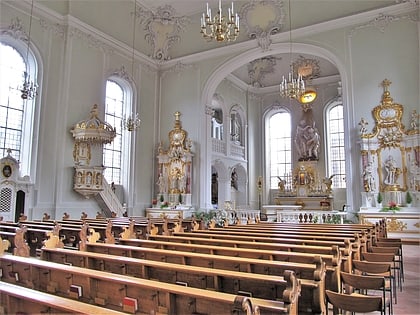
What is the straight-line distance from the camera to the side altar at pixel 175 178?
13.1 meters

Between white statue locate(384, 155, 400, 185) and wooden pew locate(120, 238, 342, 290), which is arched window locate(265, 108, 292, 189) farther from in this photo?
wooden pew locate(120, 238, 342, 290)

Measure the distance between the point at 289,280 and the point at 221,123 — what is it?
591 inches

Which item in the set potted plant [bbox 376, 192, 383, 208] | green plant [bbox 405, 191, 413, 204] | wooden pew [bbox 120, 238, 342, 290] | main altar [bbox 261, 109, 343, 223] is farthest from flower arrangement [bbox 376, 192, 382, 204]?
wooden pew [bbox 120, 238, 342, 290]

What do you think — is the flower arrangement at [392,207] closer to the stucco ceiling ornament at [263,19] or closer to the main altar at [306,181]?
the main altar at [306,181]

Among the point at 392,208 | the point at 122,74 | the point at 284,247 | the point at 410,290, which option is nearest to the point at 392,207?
the point at 392,208

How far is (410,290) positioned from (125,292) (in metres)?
4.07

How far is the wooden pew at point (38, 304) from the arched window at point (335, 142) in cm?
1600

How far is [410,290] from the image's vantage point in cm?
466

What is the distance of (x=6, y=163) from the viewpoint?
932 centimetres

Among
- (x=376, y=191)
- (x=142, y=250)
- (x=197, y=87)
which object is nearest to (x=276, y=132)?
(x=197, y=87)

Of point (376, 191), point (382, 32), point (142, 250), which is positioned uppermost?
point (382, 32)

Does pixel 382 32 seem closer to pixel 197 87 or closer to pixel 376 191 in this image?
pixel 376 191

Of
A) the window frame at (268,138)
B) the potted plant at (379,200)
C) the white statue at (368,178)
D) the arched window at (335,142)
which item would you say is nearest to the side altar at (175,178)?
the white statue at (368,178)

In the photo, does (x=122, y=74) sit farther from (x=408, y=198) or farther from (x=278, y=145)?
(x=408, y=198)
